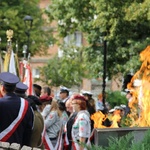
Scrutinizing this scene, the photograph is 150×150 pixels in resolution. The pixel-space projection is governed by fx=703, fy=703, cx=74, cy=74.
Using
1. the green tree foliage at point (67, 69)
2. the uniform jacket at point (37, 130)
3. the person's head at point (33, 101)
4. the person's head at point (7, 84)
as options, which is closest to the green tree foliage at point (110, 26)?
the green tree foliage at point (67, 69)

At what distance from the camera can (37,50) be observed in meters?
47.6

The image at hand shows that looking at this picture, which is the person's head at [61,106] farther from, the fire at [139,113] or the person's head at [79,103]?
the person's head at [79,103]

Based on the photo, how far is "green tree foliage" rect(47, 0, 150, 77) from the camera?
968 inches

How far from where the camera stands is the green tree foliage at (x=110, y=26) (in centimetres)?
2459

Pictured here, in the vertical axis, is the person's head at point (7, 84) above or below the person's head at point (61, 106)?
above

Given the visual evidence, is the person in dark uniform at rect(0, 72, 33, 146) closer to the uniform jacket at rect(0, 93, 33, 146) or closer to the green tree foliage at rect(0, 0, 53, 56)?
the uniform jacket at rect(0, 93, 33, 146)

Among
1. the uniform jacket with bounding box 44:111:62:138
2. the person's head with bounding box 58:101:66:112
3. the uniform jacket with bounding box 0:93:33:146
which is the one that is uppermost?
the uniform jacket with bounding box 0:93:33:146

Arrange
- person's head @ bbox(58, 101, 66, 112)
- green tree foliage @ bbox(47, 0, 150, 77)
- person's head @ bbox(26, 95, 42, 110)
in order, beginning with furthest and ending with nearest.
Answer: green tree foliage @ bbox(47, 0, 150, 77)
person's head @ bbox(58, 101, 66, 112)
person's head @ bbox(26, 95, 42, 110)

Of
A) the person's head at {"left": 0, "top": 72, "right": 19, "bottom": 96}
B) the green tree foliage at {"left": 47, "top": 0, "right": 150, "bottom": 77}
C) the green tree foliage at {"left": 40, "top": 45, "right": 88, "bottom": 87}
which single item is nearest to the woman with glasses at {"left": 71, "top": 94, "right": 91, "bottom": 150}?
the person's head at {"left": 0, "top": 72, "right": 19, "bottom": 96}

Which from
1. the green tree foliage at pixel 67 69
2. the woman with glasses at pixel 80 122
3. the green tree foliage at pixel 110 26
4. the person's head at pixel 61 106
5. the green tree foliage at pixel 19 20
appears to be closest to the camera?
the woman with glasses at pixel 80 122

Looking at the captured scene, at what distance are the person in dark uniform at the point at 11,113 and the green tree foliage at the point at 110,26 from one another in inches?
543

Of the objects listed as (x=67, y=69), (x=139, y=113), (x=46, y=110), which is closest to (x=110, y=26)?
(x=139, y=113)

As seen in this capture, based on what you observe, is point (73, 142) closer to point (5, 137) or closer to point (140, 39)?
point (5, 137)

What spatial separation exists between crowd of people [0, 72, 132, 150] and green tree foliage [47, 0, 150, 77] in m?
11.2
